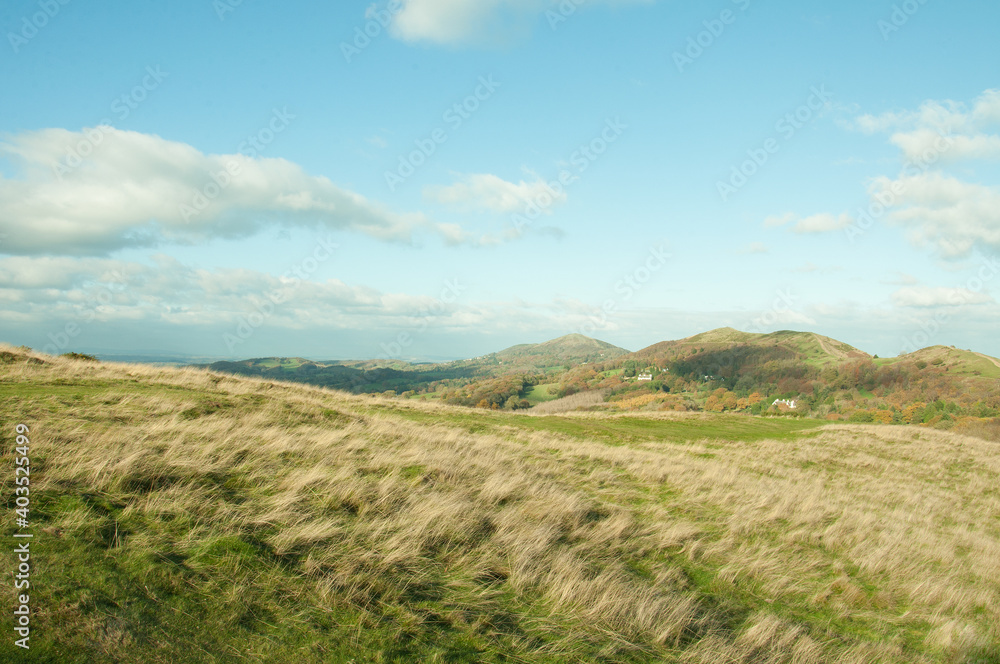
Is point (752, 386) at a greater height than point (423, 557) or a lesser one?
lesser

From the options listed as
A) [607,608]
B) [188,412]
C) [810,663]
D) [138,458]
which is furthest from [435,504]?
[188,412]

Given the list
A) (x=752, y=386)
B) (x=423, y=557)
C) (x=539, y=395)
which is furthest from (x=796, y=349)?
(x=423, y=557)

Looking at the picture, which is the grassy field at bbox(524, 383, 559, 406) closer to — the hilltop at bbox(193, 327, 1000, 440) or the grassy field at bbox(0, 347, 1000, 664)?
the hilltop at bbox(193, 327, 1000, 440)

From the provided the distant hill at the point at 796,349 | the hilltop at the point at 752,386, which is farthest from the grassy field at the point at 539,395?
the distant hill at the point at 796,349

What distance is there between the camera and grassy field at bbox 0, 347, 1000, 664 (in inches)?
152

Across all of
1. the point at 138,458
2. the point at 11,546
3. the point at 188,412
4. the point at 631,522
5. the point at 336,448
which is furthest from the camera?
the point at 188,412

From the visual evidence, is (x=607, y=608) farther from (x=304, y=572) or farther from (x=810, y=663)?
(x=304, y=572)

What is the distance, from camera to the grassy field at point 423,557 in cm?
387

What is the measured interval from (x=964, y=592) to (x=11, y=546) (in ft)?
38.4

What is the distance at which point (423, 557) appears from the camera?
5363mm

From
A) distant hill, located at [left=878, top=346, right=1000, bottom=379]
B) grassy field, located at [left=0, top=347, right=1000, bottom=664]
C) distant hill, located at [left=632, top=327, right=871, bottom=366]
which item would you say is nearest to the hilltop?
distant hill, located at [left=878, top=346, right=1000, bottom=379]

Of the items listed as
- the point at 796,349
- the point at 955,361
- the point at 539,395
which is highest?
the point at 796,349

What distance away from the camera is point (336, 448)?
28.2 feet

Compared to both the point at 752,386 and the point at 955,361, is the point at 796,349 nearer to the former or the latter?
the point at 955,361
